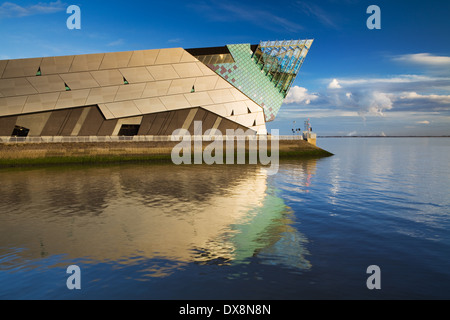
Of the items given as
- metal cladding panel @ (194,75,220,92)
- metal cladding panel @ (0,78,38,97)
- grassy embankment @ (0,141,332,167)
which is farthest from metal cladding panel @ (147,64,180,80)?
metal cladding panel @ (0,78,38,97)

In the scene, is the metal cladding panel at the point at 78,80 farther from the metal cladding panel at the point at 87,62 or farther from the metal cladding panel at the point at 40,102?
the metal cladding panel at the point at 40,102

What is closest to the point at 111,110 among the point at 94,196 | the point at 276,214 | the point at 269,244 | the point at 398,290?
the point at 94,196

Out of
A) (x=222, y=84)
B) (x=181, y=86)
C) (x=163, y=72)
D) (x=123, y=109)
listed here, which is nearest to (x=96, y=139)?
(x=123, y=109)

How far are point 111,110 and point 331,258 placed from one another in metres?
42.8

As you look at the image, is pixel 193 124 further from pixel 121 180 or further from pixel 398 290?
pixel 398 290

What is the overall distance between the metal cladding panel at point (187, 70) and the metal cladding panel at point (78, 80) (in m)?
11.5

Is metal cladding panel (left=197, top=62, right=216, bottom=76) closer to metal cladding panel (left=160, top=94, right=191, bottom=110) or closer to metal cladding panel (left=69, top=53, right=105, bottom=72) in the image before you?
metal cladding panel (left=160, top=94, right=191, bottom=110)

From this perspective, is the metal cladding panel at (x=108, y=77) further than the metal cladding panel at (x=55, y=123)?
Yes

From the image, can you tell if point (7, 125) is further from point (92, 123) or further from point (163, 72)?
point (163, 72)

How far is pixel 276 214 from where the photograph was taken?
52.4 ft

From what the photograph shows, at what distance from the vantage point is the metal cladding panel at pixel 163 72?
157 ft
